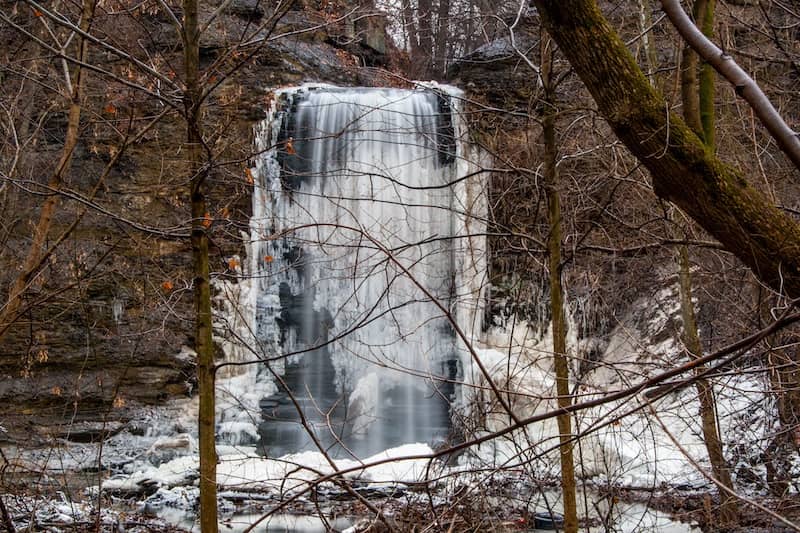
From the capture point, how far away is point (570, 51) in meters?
2.66

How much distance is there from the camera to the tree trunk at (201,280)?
392 cm

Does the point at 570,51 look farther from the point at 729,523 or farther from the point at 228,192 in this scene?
the point at 228,192

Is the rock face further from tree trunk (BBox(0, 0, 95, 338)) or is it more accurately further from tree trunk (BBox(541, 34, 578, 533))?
tree trunk (BBox(541, 34, 578, 533))

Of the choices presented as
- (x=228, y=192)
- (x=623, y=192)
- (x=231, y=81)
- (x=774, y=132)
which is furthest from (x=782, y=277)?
(x=231, y=81)

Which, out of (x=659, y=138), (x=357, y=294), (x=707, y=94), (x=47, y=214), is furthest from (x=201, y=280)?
(x=357, y=294)

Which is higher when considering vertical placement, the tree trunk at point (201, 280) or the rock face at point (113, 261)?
the rock face at point (113, 261)

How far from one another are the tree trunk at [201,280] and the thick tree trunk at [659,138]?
200 centimetres

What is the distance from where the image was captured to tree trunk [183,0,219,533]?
3924 mm

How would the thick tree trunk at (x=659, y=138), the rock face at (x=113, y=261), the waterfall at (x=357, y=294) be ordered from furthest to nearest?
the waterfall at (x=357, y=294)
the rock face at (x=113, y=261)
the thick tree trunk at (x=659, y=138)

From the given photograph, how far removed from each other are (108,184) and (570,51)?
1194cm

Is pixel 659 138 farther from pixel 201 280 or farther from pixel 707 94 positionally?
pixel 201 280

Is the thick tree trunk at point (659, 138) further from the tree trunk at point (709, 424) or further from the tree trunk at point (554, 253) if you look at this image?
the tree trunk at point (709, 424)

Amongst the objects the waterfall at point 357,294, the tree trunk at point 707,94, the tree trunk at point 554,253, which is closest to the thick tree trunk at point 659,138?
the tree trunk at point 707,94

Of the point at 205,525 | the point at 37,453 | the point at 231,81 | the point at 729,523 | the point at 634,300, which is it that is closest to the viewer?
the point at 205,525
